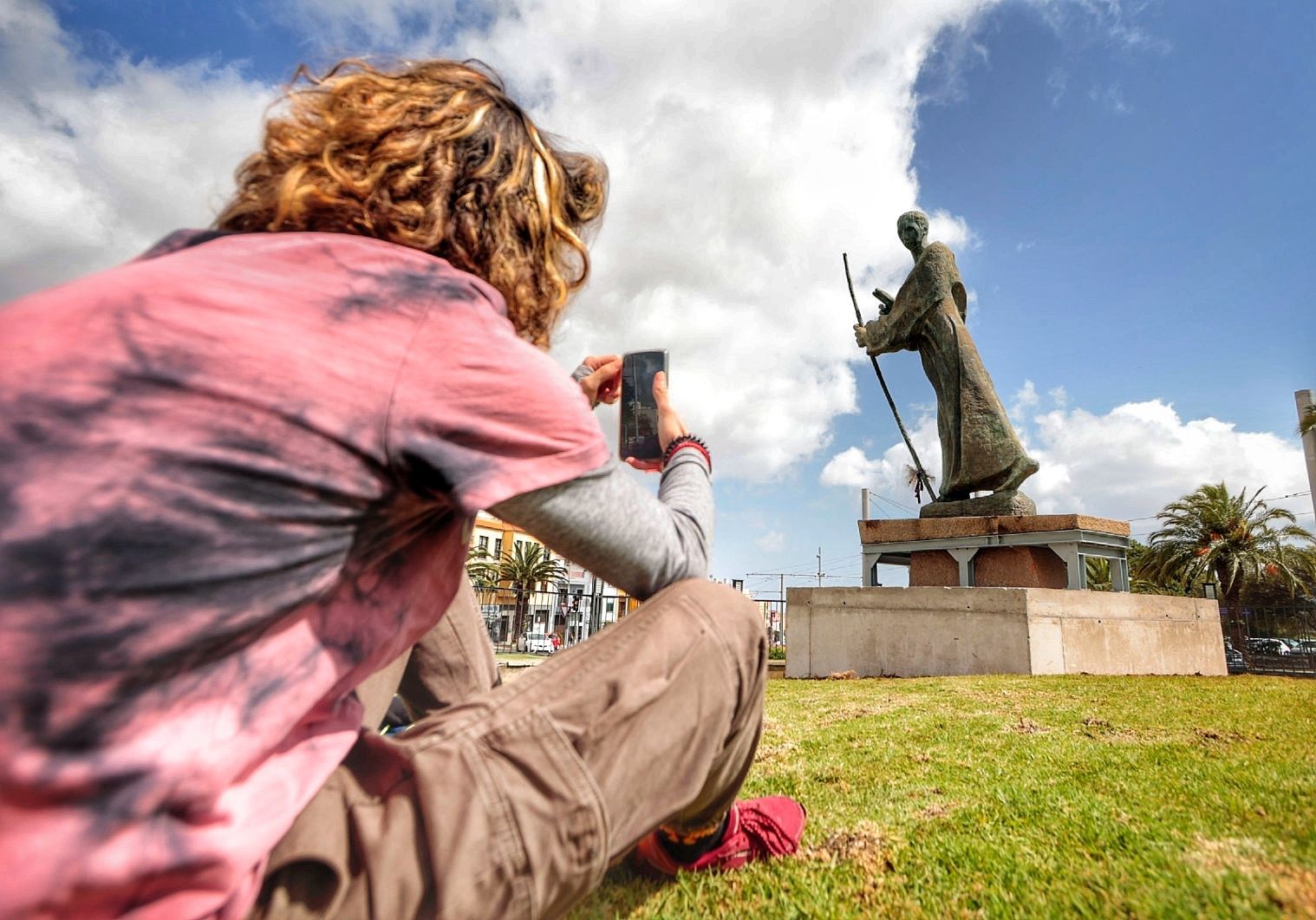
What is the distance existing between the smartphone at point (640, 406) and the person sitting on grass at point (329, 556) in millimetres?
571

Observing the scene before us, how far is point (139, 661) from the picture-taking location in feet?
2.41

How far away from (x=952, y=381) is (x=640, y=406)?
8.88m

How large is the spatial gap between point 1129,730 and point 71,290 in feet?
Answer: 14.1

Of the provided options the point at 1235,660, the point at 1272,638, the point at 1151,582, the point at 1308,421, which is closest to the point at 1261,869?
the point at 1308,421

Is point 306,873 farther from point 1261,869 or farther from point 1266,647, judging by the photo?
point 1266,647

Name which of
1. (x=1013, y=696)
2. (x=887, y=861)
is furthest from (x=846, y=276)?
(x=887, y=861)

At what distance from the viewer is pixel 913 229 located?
10102 millimetres

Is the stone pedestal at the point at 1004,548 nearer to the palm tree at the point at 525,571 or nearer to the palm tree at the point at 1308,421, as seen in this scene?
the palm tree at the point at 1308,421

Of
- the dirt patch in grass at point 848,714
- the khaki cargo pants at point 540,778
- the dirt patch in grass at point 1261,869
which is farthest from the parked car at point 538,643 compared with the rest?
the khaki cargo pants at point 540,778

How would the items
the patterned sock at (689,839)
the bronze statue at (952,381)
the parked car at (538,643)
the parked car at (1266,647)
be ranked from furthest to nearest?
1. the parked car at (538,643)
2. the parked car at (1266,647)
3. the bronze statue at (952,381)
4. the patterned sock at (689,839)

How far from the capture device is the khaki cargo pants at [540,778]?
93cm

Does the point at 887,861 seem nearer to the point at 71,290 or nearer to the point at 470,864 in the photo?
the point at 470,864

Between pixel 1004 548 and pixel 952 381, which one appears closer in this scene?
pixel 1004 548

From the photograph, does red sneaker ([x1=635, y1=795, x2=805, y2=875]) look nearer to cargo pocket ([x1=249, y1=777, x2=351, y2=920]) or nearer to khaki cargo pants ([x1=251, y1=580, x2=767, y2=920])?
khaki cargo pants ([x1=251, y1=580, x2=767, y2=920])
